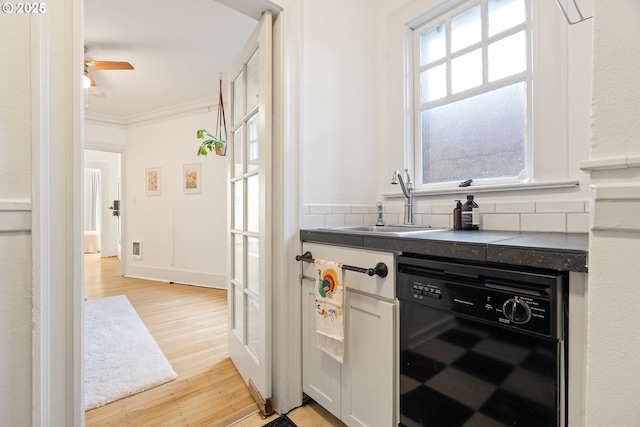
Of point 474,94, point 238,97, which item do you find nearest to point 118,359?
point 238,97

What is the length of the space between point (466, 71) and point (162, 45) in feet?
8.97

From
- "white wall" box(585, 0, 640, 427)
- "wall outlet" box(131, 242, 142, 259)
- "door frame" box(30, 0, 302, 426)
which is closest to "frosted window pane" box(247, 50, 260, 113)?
"door frame" box(30, 0, 302, 426)

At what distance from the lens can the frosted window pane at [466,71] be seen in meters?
1.68

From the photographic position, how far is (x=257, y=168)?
1666 mm

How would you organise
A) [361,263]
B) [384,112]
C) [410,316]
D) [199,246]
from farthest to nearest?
1. [199,246]
2. [384,112]
3. [361,263]
4. [410,316]

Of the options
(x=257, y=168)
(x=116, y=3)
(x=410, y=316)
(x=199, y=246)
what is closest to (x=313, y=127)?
(x=257, y=168)

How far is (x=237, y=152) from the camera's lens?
6.62 ft

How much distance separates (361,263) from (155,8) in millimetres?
2593

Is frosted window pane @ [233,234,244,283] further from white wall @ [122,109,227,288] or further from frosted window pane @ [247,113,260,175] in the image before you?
white wall @ [122,109,227,288]

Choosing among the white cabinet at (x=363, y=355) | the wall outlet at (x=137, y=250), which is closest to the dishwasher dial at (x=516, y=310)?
the white cabinet at (x=363, y=355)

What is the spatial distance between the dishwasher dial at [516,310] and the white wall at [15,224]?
1.37 m

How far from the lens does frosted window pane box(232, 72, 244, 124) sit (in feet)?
6.31

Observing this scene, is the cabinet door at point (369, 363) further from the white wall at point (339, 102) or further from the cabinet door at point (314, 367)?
the white wall at point (339, 102)

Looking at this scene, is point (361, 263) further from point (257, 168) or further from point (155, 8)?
point (155, 8)
